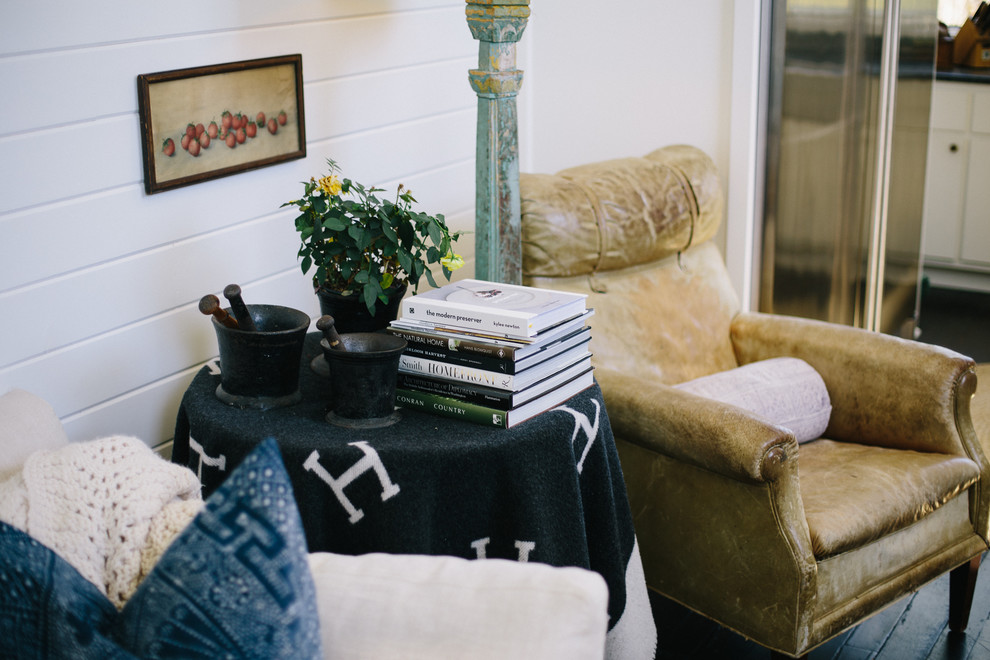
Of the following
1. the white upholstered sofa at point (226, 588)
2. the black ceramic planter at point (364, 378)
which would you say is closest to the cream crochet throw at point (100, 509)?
the white upholstered sofa at point (226, 588)

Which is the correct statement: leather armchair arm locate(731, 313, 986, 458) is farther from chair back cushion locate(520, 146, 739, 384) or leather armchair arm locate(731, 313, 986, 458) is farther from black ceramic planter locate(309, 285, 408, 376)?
black ceramic planter locate(309, 285, 408, 376)

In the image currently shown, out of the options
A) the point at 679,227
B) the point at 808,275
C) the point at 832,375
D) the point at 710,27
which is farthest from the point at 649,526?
the point at 710,27

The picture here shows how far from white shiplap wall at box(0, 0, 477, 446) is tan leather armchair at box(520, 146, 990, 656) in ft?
1.54

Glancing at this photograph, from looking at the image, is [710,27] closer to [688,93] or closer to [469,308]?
[688,93]

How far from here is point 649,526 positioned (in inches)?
76.7

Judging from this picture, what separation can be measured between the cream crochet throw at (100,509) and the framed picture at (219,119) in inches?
26.4

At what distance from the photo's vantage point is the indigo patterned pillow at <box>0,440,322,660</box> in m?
0.93

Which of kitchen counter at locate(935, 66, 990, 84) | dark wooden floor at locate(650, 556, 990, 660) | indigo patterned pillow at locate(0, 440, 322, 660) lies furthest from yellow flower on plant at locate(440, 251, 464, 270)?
kitchen counter at locate(935, 66, 990, 84)

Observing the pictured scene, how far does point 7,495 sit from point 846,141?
2.41 metres

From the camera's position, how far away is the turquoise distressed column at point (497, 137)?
1931mm

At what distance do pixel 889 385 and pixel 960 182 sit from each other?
2431 millimetres

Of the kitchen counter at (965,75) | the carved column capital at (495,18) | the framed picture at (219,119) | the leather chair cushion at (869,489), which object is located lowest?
the leather chair cushion at (869,489)

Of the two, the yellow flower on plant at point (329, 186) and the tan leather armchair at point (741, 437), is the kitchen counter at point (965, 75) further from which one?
the yellow flower on plant at point (329, 186)

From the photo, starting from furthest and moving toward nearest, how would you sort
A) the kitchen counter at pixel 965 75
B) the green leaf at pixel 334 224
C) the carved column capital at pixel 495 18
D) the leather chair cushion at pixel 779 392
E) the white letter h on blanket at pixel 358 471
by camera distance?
the kitchen counter at pixel 965 75, the leather chair cushion at pixel 779 392, the carved column capital at pixel 495 18, the green leaf at pixel 334 224, the white letter h on blanket at pixel 358 471
